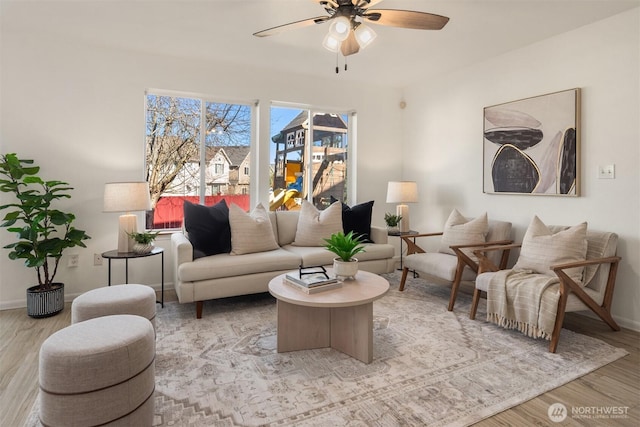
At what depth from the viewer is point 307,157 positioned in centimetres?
484

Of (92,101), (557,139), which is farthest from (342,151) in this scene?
(92,101)

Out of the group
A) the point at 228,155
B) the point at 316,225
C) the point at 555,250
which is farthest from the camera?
the point at 228,155

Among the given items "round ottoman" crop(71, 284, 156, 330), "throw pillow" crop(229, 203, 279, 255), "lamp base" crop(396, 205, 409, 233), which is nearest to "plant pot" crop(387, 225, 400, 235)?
"lamp base" crop(396, 205, 409, 233)

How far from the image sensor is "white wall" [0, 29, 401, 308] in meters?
3.29

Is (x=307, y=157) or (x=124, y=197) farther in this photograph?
(x=307, y=157)

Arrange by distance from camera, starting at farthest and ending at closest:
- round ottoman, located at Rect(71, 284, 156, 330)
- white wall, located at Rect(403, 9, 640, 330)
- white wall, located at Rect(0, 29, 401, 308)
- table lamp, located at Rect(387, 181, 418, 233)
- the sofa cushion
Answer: table lamp, located at Rect(387, 181, 418, 233) < white wall, located at Rect(0, 29, 401, 308) < the sofa cushion < white wall, located at Rect(403, 9, 640, 330) < round ottoman, located at Rect(71, 284, 156, 330)

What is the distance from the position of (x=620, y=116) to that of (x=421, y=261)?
81.3 inches

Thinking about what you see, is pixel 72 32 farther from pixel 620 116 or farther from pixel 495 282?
pixel 620 116

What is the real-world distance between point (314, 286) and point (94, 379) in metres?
1.27

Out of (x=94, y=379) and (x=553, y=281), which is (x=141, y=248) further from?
(x=553, y=281)

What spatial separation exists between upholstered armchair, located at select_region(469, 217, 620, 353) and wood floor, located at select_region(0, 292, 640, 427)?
0.32m

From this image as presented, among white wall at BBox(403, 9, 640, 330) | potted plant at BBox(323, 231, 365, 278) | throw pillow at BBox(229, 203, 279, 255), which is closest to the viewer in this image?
potted plant at BBox(323, 231, 365, 278)

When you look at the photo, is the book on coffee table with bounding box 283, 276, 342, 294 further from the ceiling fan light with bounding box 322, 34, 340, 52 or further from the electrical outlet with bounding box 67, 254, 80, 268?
the electrical outlet with bounding box 67, 254, 80, 268

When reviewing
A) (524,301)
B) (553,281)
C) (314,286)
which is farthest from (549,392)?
(314,286)
